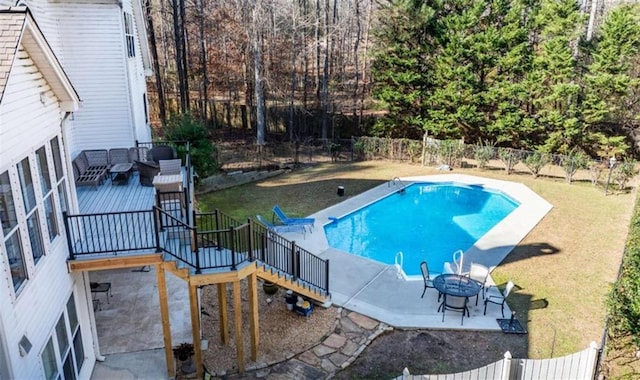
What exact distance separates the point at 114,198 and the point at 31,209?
16.4 ft

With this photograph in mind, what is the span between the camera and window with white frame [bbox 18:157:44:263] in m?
6.06

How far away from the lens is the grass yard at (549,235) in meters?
10.3

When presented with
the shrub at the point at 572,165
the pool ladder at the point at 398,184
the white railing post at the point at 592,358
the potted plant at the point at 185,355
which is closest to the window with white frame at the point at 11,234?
the potted plant at the point at 185,355

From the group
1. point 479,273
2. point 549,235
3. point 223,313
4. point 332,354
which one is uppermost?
point 223,313

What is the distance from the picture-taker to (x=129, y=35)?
14609 millimetres

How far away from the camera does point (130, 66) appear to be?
14227 mm

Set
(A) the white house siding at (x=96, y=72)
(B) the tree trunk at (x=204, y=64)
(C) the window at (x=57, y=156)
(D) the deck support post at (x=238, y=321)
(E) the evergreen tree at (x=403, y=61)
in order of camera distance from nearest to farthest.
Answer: (C) the window at (x=57, y=156), (D) the deck support post at (x=238, y=321), (A) the white house siding at (x=96, y=72), (E) the evergreen tree at (x=403, y=61), (B) the tree trunk at (x=204, y=64)

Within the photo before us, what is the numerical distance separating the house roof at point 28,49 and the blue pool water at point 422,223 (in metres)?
9.64

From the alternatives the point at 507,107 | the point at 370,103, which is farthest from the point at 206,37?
the point at 507,107

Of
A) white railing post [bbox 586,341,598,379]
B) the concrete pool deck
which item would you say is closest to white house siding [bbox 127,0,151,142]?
the concrete pool deck

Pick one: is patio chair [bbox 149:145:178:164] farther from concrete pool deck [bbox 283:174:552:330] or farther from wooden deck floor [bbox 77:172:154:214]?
concrete pool deck [bbox 283:174:552:330]

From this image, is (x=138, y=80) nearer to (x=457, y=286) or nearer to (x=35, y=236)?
(x=35, y=236)

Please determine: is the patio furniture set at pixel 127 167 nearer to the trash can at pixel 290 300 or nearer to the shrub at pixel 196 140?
the trash can at pixel 290 300

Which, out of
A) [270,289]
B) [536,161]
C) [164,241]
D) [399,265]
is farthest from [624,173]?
[164,241]
